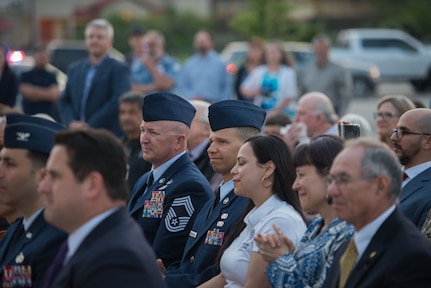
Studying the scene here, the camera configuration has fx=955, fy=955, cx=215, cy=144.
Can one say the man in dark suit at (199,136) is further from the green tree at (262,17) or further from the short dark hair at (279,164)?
the green tree at (262,17)

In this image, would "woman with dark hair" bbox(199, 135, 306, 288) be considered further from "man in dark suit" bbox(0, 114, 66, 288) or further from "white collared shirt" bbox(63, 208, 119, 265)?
"white collared shirt" bbox(63, 208, 119, 265)

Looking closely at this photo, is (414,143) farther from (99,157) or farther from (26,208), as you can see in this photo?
(99,157)

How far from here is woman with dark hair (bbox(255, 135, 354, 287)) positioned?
4.48 m

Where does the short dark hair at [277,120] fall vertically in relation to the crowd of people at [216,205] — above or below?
below

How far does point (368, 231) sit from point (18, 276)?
5.31 ft

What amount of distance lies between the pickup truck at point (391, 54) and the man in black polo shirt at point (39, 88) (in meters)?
19.6

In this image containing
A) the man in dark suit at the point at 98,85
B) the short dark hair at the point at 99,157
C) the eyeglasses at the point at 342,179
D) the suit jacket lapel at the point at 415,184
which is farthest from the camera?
the man in dark suit at the point at 98,85

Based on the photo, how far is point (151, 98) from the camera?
6496 millimetres

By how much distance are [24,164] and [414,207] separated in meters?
2.39

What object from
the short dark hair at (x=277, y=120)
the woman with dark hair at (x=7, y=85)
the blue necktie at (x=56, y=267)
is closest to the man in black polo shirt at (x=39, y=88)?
the woman with dark hair at (x=7, y=85)

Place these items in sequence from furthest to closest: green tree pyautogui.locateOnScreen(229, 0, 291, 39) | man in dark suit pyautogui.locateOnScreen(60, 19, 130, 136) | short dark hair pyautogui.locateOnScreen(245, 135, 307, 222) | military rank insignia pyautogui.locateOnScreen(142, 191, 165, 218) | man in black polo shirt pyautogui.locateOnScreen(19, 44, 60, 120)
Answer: green tree pyautogui.locateOnScreen(229, 0, 291, 39) → man in black polo shirt pyautogui.locateOnScreen(19, 44, 60, 120) → man in dark suit pyautogui.locateOnScreen(60, 19, 130, 136) → military rank insignia pyautogui.locateOnScreen(142, 191, 165, 218) → short dark hair pyautogui.locateOnScreen(245, 135, 307, 222)

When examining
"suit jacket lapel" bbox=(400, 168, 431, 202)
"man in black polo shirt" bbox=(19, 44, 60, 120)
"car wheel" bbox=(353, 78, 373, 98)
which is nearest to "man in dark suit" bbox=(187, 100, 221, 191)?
"suit jacket lapel" bbox=(400, 168, 431, 202)

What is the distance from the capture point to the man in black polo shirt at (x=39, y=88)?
13.6 metres

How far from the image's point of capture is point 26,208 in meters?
4.72
